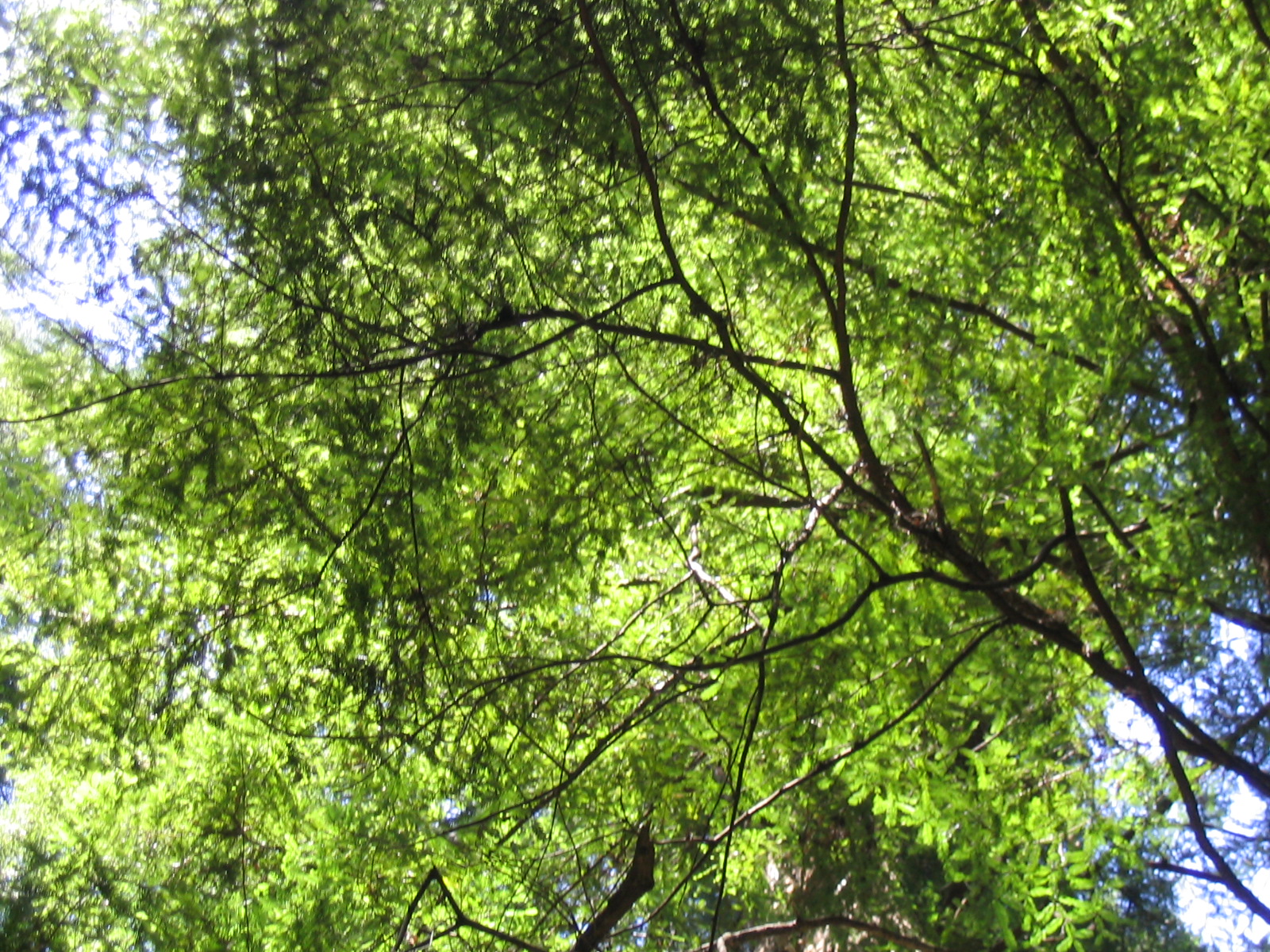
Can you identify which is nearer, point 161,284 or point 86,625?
point 161,284

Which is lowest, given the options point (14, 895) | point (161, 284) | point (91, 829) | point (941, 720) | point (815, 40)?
point (14, 895)

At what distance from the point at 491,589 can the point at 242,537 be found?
2.24 ft

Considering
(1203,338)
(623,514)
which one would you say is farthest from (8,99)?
(1203,338)

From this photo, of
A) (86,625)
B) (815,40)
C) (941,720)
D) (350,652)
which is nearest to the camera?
(815,40)

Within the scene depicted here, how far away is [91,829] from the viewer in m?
3.62

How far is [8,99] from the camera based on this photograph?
240 centimetres

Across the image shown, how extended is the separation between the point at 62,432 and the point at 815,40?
6.62 ft

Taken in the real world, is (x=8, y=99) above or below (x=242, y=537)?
above

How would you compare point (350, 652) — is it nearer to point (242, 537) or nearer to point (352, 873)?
point (242, 537)

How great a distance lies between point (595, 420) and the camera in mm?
2625

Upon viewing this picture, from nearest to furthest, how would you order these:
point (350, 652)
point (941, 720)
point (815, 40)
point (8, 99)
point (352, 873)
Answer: point (815, 40) < point (8, 99) < point (350, 652) < point (352, 873) < point (941, 720)

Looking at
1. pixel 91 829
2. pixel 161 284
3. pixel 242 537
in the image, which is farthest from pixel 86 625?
pixel 91 829

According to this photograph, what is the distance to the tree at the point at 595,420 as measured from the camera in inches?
90.4

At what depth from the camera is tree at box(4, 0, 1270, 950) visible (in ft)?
7.54
